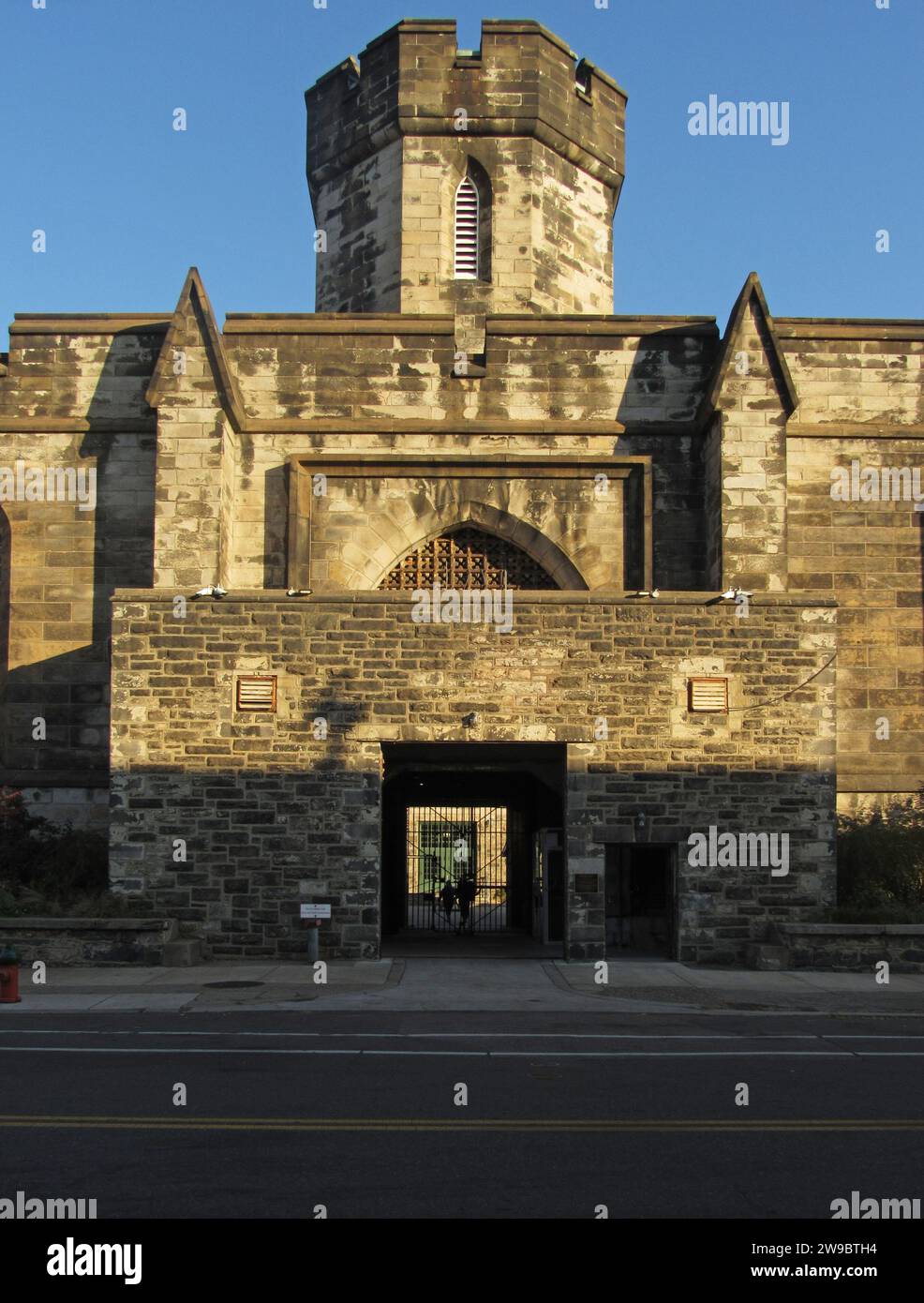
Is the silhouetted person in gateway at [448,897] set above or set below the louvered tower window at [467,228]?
below

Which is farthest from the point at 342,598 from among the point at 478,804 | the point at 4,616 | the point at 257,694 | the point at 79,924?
the point at 478,804

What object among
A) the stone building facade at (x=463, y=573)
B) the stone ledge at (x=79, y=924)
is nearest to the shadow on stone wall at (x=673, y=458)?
the stone building facade at (x=463, y=573)

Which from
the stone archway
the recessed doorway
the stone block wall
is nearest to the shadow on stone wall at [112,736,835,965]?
the stone block wall

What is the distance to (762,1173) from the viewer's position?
6867mm

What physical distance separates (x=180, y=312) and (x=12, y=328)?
388 centimetres

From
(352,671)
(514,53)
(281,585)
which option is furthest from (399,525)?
(514,53)

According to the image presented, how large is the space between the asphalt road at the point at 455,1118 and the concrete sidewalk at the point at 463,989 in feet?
4.81

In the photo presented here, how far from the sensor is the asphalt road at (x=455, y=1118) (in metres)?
6.40

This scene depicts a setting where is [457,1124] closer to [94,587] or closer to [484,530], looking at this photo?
[484,530]

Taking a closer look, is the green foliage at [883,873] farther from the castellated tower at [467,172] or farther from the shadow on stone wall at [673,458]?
the castellated tower at [467,172]

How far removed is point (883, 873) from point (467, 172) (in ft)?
52.0

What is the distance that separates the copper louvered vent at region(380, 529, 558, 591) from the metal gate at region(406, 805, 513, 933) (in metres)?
10.6

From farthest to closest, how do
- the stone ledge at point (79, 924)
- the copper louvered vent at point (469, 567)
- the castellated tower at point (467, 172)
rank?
the castellated tower at point (467, 172)
the copper louvered vent at point (469, 567)
the stone ledge at point (79, 924)

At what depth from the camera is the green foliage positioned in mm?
17875
